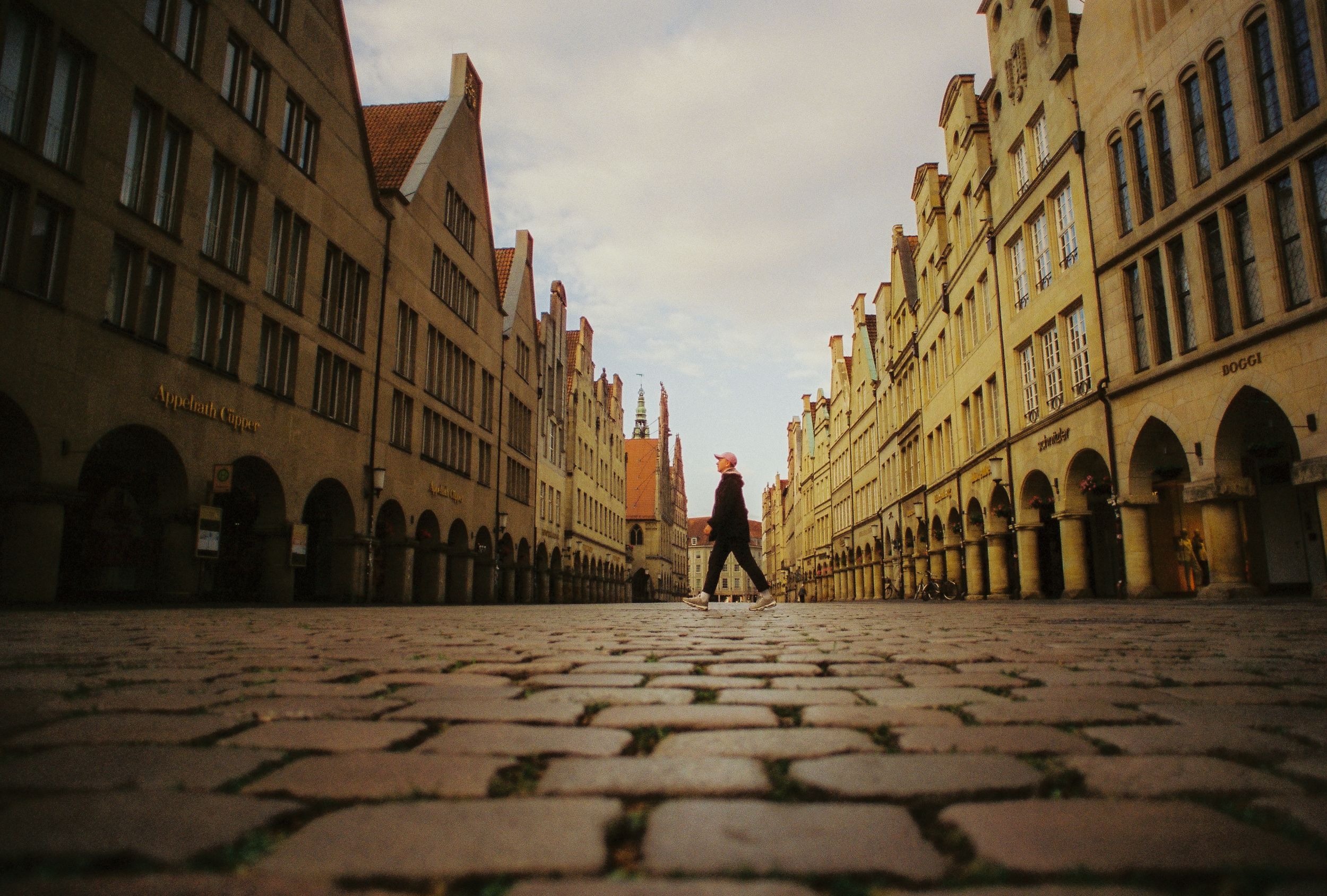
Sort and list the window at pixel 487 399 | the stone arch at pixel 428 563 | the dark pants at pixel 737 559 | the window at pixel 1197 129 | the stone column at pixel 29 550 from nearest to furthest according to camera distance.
A: the stone column at pixel 29 550 → the dark pants at pixel 737 559 → the window at pixel 1197 129 → the stone arch at pixel 428 563 → the window at pixel 487 399

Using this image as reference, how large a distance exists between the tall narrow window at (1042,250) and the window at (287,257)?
726 inches

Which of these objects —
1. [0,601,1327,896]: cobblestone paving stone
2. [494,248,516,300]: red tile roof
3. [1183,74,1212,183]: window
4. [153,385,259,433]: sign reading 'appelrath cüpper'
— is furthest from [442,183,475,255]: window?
[0,601,1327,896]: cobblestone paving stone

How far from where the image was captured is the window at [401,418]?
84.0ft

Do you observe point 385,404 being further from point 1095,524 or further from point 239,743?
point 239,743

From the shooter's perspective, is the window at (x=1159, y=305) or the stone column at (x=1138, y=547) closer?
the window at (x=1159, y=305)

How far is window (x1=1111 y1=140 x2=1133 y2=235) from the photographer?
18.5 m

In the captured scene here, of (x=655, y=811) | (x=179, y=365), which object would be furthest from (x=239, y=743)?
(x=179, y=365)

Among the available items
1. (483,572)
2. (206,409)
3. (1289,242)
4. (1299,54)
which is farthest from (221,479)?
(1299,54)

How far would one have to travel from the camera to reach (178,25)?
16.1m

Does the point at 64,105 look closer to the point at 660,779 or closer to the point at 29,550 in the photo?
the point at 29,550

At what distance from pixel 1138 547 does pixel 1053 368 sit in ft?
19.9

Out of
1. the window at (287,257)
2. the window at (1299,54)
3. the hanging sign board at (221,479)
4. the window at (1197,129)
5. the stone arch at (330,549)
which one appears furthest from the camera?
the stone arch at (330,549)

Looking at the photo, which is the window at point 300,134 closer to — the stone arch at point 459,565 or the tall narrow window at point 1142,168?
the stone arch at point 459,565

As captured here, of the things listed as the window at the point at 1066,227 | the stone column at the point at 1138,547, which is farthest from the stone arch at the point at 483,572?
the stone column at the point at 1138,547
